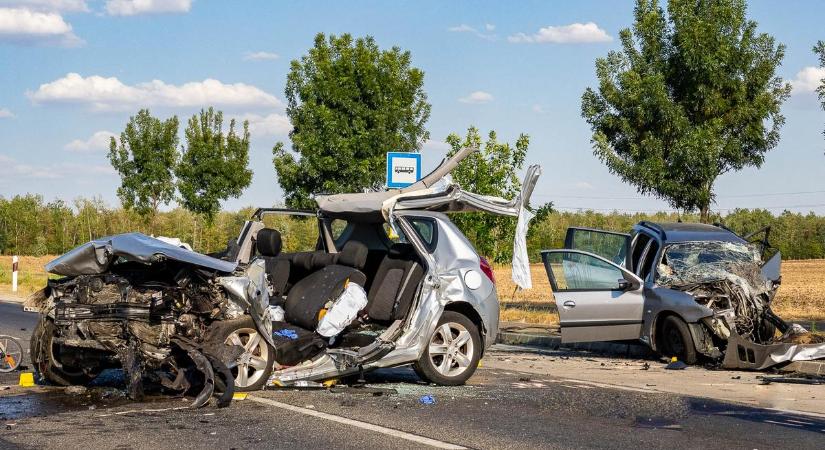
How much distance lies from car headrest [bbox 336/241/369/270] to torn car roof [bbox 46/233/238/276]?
5.53ft

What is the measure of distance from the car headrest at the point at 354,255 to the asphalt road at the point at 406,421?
128cm

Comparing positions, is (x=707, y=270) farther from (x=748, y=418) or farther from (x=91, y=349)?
(x=91, y=349)

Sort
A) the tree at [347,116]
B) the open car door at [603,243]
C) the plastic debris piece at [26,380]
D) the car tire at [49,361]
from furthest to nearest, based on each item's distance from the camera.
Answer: the tree at [347,116]
the open car door at [603,243]
the plastic debris piece at [26,380]
the car tire at [49,361]

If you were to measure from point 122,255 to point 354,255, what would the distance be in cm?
253

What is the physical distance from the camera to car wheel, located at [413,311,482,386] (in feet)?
34.1

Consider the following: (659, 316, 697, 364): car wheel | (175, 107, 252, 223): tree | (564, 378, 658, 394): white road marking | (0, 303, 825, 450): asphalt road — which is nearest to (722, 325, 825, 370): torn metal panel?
(659, 316, 697, 364): car wheel

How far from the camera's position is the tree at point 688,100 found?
19672mm

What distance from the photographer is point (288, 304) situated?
439 inches

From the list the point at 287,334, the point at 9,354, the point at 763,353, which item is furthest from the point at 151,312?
the point at 763,353

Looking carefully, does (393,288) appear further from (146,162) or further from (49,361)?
(146,162)

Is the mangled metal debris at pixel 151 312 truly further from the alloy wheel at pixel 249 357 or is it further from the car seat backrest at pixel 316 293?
the car seat backrest at pixel 316 293

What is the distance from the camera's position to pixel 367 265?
11781 millimetres

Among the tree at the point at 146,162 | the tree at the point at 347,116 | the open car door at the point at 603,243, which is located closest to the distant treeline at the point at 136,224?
the tree at the point at 146,162

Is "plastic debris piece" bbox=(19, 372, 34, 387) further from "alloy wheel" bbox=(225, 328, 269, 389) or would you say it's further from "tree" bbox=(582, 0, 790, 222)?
"tree" bbox=(582, 0, 790, 222)
